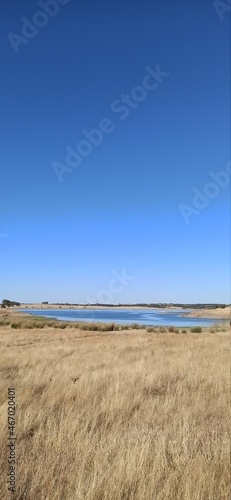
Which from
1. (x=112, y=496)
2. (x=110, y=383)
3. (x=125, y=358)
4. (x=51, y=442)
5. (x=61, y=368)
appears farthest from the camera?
(x=125, y=358)

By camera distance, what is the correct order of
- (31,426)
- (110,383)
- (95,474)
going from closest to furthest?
1. (95,474)
2. (31,426)
3. (110,383)

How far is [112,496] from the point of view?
12.5 feet

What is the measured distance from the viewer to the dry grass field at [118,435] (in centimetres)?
402

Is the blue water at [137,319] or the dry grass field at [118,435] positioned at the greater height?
the dry grass field at [118,435]

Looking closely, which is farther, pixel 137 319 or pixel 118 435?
pixel 137 319

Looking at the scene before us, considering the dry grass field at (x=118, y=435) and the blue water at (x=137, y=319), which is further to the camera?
the blue water at (x=137, y=319)

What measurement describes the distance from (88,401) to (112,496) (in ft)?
13.7

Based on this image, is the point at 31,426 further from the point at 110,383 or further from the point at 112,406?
the point at 110,383

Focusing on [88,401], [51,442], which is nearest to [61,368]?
[88,401]

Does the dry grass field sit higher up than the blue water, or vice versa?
the dry grass field

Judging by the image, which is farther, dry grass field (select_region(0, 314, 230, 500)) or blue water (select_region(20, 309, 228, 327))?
blue water (select_region(20, 309, 228, 327))

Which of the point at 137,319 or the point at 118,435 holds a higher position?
the point at 118,435

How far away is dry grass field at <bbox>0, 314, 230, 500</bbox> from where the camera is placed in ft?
13.2

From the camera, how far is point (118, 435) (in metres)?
5.66
